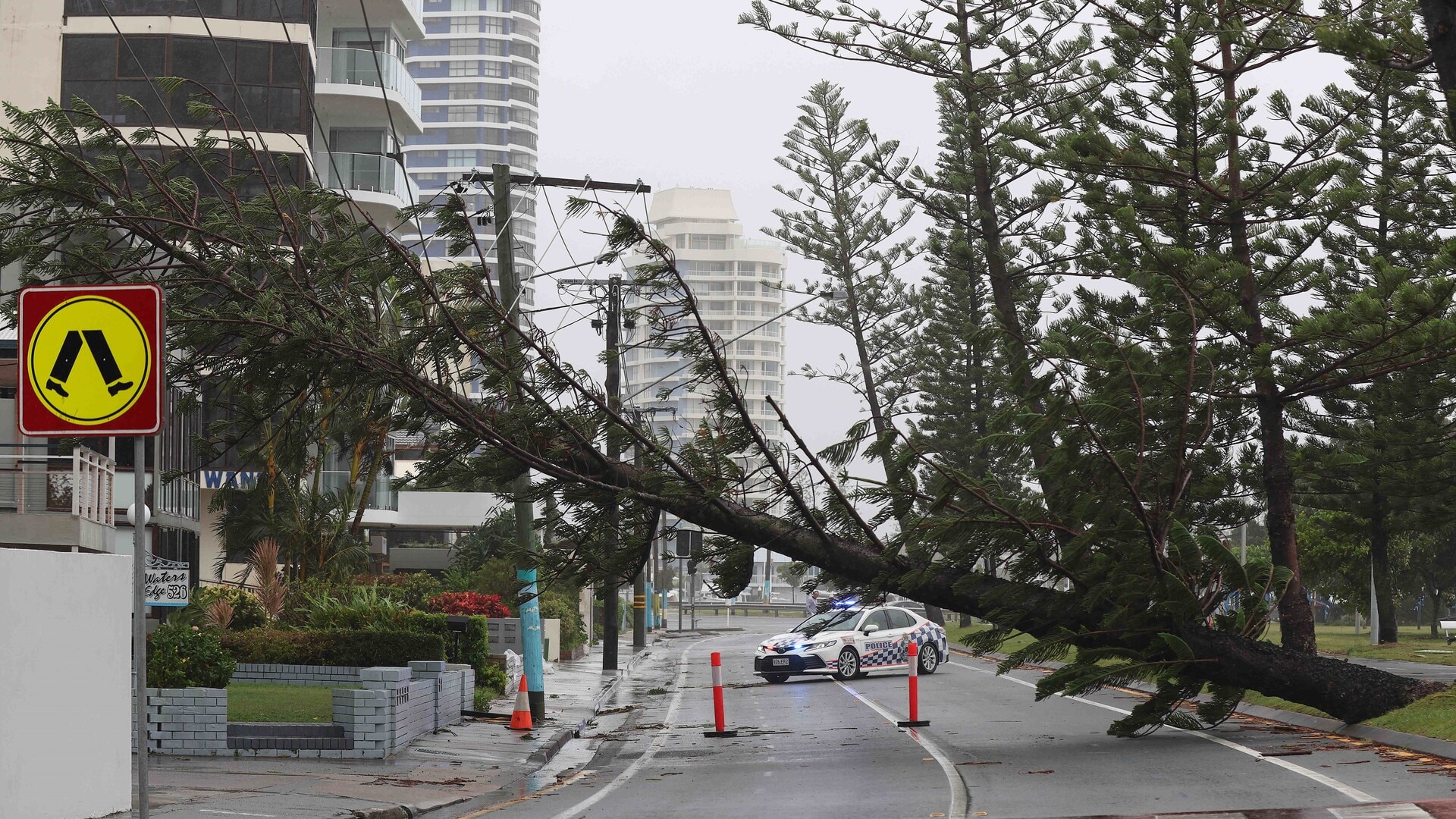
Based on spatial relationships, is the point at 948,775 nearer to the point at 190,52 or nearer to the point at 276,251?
the point at 276,251

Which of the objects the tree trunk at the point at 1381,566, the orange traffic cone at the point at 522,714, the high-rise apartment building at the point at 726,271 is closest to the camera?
the orange traffic cone at the point at 522,714

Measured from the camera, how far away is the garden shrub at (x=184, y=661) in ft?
47.1

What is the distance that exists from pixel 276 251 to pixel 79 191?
165cm

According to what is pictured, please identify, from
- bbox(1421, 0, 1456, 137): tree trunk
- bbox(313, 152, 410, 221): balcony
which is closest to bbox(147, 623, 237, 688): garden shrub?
bbox(1421, 0, 1456, 137): tree trunk

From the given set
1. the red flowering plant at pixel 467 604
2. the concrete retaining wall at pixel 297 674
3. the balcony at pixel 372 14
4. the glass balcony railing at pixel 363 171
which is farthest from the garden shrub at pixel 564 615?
the balcony at pixel 372 14

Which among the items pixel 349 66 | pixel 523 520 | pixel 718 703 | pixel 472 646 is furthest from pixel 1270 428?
pixel 349 66

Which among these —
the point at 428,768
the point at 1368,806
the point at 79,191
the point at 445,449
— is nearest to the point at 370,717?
the point at 428,768

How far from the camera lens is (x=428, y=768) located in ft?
46.1

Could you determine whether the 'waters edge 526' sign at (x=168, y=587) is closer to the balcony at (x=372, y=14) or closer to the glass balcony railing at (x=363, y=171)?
the glass balcony railing at (x=363, y=171)

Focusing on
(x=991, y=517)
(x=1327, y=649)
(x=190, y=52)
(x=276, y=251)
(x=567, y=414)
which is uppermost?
(x=190, y=52)

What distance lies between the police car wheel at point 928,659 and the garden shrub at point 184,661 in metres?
16.9

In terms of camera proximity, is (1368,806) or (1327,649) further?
(1327,649)

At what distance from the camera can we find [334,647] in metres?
18.6

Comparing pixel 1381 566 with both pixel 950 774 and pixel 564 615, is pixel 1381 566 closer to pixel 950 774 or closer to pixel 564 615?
pixel 564 615
